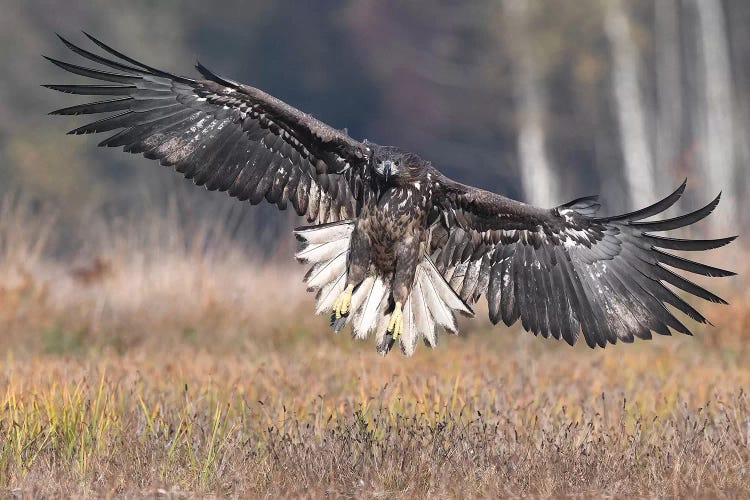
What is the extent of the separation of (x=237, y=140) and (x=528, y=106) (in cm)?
2035

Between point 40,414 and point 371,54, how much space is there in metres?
30.6

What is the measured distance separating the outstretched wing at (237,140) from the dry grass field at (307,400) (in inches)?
46.8

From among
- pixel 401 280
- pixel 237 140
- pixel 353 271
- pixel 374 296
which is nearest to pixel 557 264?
pixel 401 280

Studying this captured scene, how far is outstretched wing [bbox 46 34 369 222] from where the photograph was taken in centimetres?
667

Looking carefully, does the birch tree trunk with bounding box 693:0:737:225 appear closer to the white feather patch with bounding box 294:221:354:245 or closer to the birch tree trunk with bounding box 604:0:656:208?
the birch tree trunk with bounding box 604:0:656:208

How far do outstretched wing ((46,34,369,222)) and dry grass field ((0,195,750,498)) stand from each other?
1.19 meters

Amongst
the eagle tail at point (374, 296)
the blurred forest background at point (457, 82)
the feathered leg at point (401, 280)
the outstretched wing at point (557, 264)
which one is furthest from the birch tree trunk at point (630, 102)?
the feathered leg at point (401, 280)

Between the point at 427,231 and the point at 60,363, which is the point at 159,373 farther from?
the point at 427,231

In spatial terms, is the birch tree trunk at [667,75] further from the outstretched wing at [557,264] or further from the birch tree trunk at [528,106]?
the outstretched wing at [557,264]

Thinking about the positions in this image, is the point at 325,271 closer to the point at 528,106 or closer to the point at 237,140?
the point at 237,140

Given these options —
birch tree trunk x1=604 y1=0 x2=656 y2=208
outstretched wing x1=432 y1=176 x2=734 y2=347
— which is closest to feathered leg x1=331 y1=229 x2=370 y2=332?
outstretched wing x1=432 y1=176 x2=734 y2=347

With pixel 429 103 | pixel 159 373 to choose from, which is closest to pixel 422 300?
pixel 159 373

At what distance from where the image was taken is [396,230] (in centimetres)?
668

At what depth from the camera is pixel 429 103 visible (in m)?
34.5
